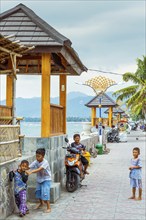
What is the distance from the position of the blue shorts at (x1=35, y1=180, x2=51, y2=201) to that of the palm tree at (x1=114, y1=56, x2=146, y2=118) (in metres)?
26.0

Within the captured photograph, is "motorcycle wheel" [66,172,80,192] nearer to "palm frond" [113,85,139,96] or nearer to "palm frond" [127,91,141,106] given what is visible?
"palm frond" [127,91,141,106]

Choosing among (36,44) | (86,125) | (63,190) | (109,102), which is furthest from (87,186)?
(109,102)

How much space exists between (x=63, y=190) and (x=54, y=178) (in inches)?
15.8

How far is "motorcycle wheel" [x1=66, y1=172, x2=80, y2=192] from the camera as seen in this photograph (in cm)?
1070

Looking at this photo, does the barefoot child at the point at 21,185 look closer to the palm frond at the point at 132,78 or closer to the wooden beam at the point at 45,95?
the wooden beam at the point at 45,95

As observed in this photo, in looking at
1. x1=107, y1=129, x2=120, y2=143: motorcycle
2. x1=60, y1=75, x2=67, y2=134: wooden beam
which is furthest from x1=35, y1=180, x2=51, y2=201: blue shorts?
x1=107, y1=129, x2=120, y2=143: motorcycle

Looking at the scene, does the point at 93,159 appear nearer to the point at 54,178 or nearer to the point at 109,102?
the point at 54,178

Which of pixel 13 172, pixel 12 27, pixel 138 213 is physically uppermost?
pixel 12 27

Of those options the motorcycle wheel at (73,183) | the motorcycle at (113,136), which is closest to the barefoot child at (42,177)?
the motorcycle wheel at (73,183)

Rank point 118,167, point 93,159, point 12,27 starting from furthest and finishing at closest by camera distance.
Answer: point 93,159
point 118,167
point 12,27

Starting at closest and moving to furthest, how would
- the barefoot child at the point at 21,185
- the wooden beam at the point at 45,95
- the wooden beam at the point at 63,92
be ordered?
1. the barefoot child at the point at 21,185
2. the wooden beam at the point at 45,95
3. the wooden beam at the point at 63,92

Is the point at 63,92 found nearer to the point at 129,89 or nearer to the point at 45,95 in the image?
the point at 45,95

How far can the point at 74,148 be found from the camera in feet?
36.7

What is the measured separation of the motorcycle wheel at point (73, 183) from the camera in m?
10.7
